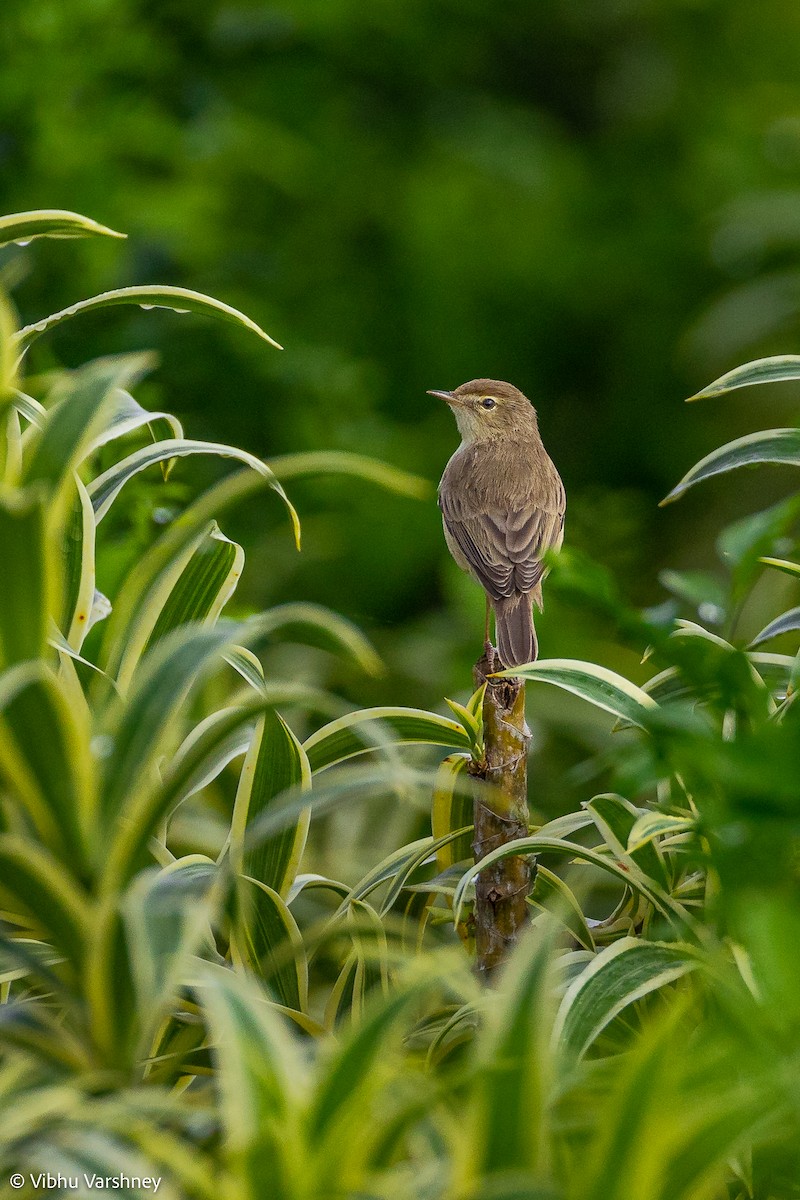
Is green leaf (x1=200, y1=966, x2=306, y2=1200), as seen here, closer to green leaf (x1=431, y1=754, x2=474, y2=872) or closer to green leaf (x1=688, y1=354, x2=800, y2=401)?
green leaf (x1=431, y1=754, x2=474, y2=872)

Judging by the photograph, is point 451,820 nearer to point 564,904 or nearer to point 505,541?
point 564,904

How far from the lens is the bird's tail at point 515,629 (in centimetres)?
282

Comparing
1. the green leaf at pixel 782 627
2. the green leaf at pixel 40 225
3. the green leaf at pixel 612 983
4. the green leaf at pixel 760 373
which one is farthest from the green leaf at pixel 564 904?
the green leaf at pixel 40 225

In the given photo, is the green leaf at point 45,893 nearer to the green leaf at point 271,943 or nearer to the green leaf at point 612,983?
the green leaf at point 271,943

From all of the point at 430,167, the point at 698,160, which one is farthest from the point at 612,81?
the point at 430,167

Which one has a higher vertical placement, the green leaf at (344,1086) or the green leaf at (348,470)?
the green leaf at (348,470)

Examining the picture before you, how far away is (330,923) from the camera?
5.01 feet

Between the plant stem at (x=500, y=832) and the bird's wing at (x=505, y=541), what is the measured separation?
4.13ft

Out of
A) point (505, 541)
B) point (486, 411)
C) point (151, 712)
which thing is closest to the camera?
point (151, 712)

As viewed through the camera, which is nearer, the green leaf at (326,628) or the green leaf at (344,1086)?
the green leaf at (344,1086)

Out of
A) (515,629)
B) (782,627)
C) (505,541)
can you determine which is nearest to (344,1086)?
(782,627)

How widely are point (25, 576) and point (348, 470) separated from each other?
0.36 meters

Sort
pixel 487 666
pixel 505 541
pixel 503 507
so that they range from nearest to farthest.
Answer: pixel 487 666 < pixel 505 541 < pixel 503 507

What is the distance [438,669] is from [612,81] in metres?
4.09
